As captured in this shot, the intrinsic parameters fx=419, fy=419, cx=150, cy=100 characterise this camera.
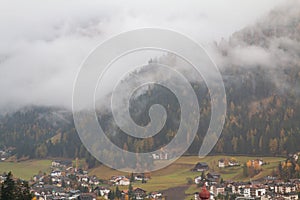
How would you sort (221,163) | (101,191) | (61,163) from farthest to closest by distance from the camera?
(61,163) < (221,163) < (101,191)

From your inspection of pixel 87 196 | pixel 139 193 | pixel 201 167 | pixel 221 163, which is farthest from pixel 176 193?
pixel 221 163

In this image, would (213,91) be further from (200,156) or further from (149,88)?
(149,88)

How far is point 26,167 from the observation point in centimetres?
8312

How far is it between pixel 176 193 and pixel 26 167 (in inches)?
1584

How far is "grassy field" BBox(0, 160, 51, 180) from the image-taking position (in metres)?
76.2

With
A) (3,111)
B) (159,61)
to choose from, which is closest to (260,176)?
(159,61)

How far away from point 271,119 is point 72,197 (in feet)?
171

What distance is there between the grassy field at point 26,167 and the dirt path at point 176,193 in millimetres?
28082

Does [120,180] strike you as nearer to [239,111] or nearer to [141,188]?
[141,188]

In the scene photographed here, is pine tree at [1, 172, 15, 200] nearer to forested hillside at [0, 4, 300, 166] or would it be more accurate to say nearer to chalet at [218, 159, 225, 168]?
forested hillside at [0, 4, 300, 166]

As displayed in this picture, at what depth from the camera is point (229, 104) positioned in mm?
98188

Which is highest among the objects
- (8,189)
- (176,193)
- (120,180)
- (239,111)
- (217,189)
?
(239,111)

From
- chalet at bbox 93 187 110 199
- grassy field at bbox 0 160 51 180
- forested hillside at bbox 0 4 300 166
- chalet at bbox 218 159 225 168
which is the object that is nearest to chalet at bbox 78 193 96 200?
chalet at bbox 93 187 110 199

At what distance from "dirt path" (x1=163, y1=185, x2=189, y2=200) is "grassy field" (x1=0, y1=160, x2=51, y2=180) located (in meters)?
28.1
